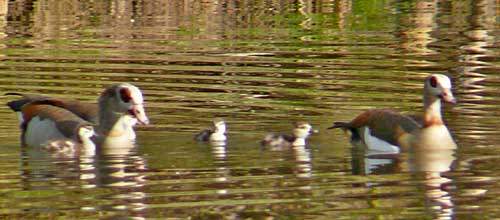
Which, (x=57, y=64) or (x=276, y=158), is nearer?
(x=276, y=158)

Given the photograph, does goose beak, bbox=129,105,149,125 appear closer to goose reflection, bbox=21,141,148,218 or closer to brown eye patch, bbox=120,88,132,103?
brown eye patch, bbox=120,88,132,103

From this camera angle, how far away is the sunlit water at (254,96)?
451 inches

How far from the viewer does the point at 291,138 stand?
46.9ft

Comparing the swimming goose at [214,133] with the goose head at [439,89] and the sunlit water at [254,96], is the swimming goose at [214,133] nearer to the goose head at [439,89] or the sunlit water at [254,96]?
the sunlit water at [254,96]

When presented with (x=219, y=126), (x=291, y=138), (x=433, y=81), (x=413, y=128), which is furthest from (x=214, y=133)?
(x=433, y=81)

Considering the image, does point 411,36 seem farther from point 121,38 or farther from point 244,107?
point 244,107

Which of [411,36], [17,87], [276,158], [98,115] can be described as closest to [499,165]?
[276,158]

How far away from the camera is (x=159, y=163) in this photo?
43.8 feet

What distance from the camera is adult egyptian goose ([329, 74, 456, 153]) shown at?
554 inches

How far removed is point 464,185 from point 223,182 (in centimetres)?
179

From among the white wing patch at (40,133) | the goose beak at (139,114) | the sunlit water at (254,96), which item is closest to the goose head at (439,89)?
the sunlit water at (254,96)

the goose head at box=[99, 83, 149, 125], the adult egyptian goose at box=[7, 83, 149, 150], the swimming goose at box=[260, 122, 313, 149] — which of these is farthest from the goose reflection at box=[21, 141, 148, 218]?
the swimming goose at box=[260, 122, 313, 149]

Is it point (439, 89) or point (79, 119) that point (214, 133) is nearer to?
point (79, 119)

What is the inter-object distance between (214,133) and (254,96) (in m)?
3.19
